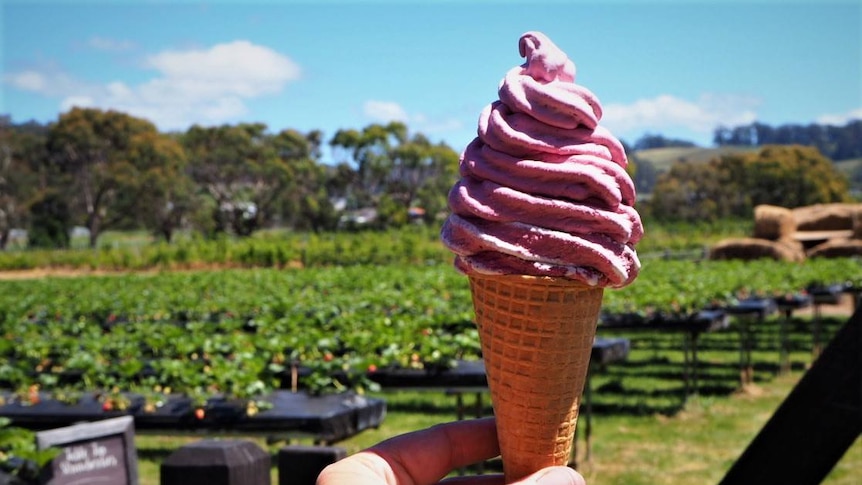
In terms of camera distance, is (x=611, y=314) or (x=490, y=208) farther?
(x=611, y=314)

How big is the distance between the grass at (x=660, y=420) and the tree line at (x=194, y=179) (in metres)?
32.5

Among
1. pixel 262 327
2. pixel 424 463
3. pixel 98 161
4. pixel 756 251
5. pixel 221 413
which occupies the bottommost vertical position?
pixel 221 413

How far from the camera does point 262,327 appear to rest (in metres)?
9.07

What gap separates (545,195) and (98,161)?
1946 inches

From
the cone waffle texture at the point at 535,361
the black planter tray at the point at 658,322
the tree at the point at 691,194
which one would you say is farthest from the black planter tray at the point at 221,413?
the tree at the point at 691,194

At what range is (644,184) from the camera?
11544 cm

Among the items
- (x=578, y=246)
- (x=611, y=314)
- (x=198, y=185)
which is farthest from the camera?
(x=198, y=185)

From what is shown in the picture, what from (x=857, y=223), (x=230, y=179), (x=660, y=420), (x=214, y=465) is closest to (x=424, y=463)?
(x=214, y=465)

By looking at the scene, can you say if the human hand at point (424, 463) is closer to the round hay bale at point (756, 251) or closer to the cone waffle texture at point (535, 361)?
the cone waffle texture at point (535, 361)

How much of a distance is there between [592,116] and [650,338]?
14.8 metres

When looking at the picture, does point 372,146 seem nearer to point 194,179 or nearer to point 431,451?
point 194,179

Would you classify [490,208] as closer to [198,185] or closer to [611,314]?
[611,314]

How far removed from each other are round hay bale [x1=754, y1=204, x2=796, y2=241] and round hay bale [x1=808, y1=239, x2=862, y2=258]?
105cm

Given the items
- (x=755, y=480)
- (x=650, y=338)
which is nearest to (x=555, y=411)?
(x=755, y=480)
